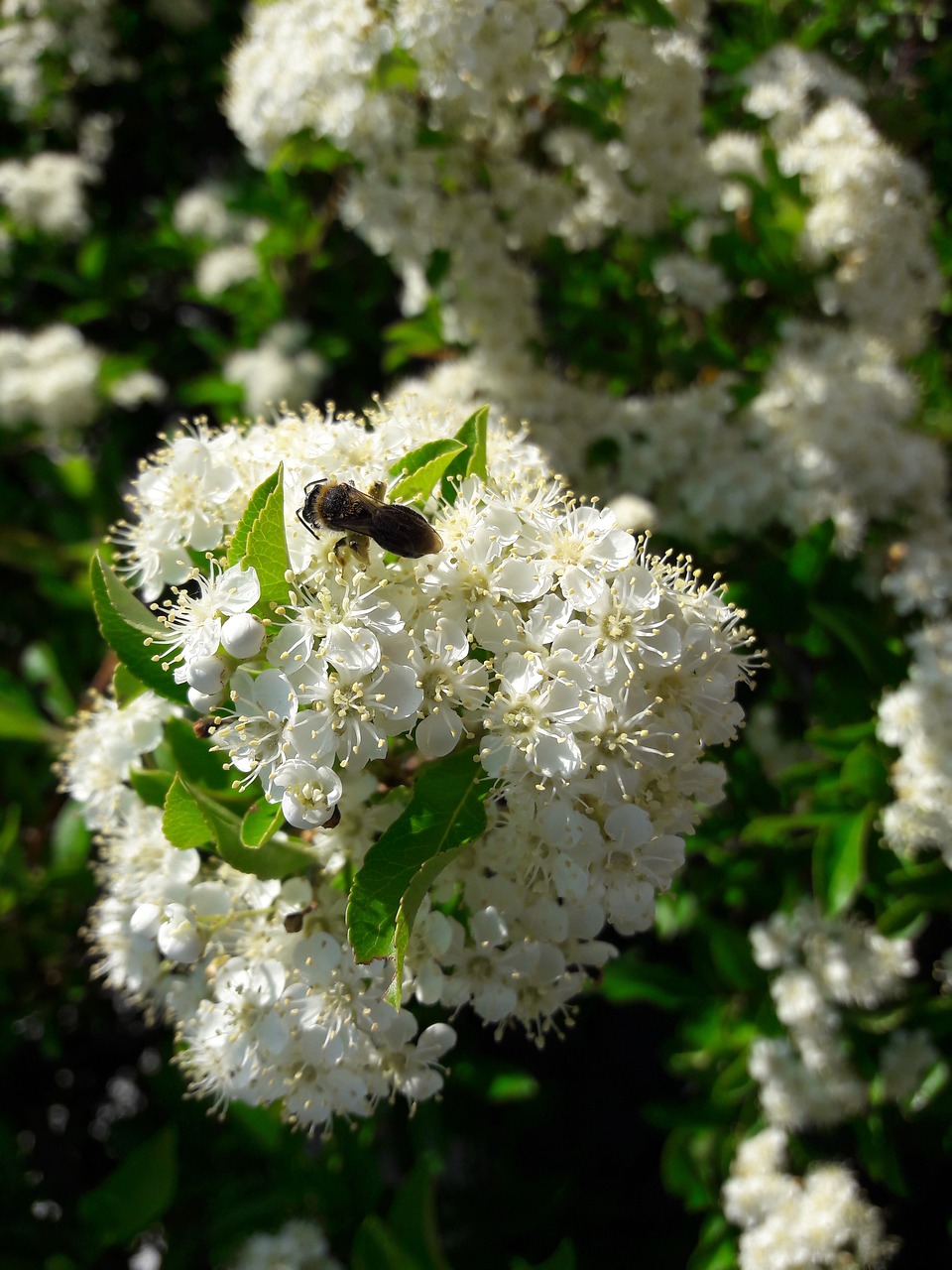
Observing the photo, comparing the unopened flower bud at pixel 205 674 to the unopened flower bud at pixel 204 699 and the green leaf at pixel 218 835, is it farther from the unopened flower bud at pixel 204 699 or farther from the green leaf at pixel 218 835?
the green leaf at pixel 218 835

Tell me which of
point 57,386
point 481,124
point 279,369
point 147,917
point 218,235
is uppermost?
point 481,124

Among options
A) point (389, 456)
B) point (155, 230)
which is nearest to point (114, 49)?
point (155, 230)

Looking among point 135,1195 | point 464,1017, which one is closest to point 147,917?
point 135,1195

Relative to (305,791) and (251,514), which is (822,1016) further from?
(251,514)

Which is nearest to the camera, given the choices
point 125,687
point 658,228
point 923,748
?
point 125,687

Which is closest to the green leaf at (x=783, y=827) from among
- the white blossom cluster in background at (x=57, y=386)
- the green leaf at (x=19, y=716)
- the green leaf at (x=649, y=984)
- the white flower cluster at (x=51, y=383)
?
the green leaf at (x=649, y=984)

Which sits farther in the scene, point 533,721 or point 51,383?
point 51,383

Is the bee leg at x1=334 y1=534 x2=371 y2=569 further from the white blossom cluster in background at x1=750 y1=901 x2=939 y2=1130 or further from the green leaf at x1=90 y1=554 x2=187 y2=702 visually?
the white blossom cluster in background at x1=750 y1=901 x2=939 y2=1130
